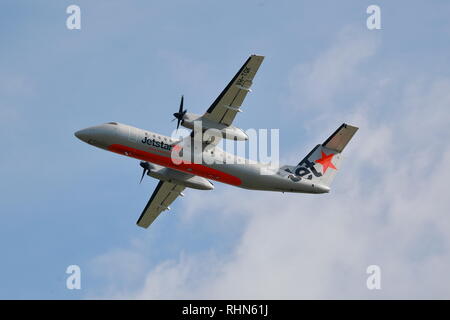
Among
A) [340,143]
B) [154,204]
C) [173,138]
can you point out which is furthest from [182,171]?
[340,143]

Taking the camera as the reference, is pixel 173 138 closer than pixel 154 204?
Yes

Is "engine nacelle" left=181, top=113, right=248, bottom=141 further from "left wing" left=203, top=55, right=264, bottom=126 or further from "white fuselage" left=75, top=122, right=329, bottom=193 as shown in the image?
"white fuselage" left=75, top=122, right=329, bottom=193

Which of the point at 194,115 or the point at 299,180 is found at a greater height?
the point at 194,115

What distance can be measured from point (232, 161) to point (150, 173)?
4814 mm

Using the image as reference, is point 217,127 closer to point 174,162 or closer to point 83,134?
point 174,162

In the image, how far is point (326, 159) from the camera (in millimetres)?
41188

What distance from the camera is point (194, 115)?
39.0 meters

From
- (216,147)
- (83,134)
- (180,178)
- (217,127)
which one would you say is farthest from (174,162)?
(83,134)

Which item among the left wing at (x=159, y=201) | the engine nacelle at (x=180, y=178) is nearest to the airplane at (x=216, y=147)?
the engine nacelle at (x=180, y=178)

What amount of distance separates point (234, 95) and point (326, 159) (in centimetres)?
634

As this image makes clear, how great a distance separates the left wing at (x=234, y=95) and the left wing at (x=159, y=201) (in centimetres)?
616

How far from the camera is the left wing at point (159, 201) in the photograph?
43781 millimetres

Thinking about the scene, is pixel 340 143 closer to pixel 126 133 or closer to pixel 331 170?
pixel 331 170

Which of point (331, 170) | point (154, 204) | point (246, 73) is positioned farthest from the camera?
point (154, 204)
